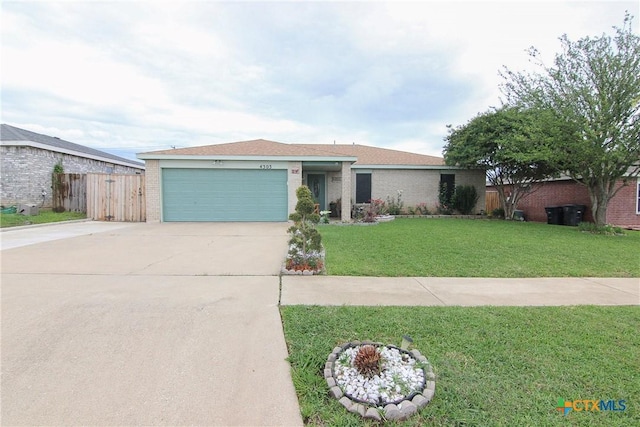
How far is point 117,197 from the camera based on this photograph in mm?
14234

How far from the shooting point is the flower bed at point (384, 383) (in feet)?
6.92

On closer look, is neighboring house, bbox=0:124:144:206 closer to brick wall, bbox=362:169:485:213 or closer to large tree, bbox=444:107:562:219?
brick wall, bbox=362:169:485:213

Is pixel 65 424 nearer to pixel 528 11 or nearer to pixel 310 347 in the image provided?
pixel 310 347

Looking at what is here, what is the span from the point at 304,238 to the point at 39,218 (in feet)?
43.1

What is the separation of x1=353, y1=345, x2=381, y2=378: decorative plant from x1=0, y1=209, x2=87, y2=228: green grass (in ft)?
Result: 44.9

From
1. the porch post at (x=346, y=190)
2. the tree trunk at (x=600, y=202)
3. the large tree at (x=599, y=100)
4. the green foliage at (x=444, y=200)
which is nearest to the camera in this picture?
the large tree at (x=599, y=100)

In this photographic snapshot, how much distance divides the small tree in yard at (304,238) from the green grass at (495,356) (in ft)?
6.45

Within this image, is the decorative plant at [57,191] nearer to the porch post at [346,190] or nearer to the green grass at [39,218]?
the green grass at [39,218]

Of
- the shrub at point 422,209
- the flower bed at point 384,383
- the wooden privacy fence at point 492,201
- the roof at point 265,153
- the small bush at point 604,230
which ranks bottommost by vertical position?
the flower bed at point 384,383

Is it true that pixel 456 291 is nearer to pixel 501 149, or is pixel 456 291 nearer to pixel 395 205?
pixel 501 149

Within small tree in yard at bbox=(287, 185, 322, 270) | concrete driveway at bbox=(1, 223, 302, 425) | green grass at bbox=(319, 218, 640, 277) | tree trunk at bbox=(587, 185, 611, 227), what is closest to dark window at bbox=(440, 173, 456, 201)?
tree trunk at bbox=(587, 185, 611, 227)

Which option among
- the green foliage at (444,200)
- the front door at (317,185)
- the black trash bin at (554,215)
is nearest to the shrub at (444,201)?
the green foliage at (444,200)

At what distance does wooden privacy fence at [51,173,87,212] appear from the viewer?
1488 cm

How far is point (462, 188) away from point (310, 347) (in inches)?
686
